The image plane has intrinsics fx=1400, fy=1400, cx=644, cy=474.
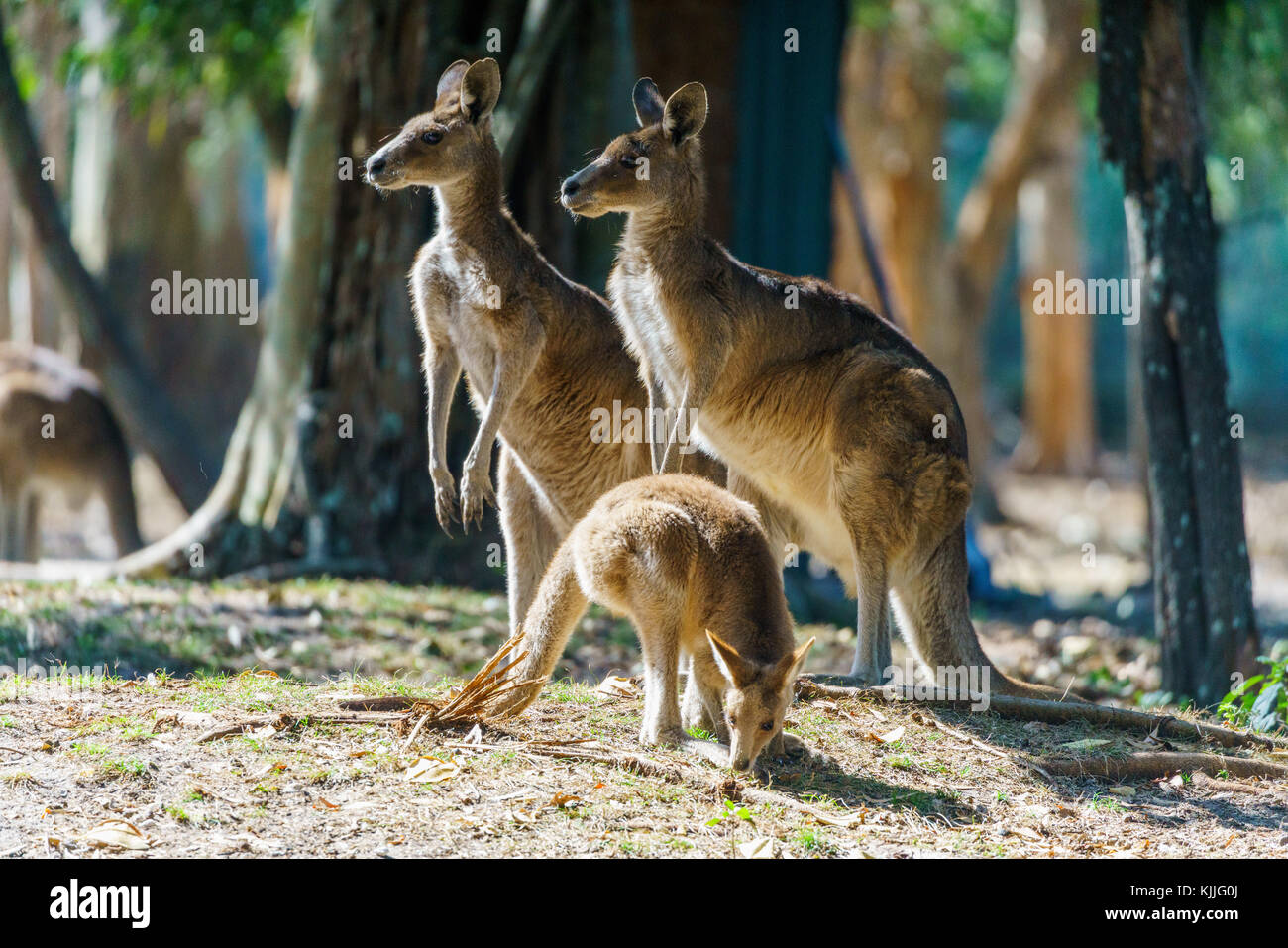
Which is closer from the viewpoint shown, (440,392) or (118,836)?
(118,836)

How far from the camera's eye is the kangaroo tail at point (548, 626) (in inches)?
197

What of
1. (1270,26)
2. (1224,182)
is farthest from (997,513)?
(1270,26)

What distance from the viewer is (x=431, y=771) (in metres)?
4.52

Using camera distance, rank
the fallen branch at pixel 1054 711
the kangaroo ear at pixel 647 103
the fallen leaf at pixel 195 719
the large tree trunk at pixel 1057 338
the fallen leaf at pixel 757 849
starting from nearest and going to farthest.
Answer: the fallen leaf at pixel 757 849 < the fallen leaf at pixel 195 719 < the fallen branch at pixel 1054 711 < the kangaroo ear at pixel 647 103 < the large tree trunk at pixel 1057 338

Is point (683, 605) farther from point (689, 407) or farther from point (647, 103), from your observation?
point (647, 103)

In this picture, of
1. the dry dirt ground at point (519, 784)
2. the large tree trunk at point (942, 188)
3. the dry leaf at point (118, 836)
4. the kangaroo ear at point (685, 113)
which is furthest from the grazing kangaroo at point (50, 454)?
the large tree trunk at point (942, 188)

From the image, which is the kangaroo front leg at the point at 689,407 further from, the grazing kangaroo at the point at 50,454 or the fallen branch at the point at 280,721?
the grazing kangaroo at the point at 50,454

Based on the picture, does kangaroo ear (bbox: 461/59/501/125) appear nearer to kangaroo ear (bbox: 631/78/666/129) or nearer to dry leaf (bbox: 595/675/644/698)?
kangaroo ear (bbox: 631/78/666/129)

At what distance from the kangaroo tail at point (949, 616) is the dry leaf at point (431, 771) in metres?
2.31

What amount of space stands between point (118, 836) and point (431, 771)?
0.99 m

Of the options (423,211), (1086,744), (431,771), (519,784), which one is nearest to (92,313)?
(423,211)

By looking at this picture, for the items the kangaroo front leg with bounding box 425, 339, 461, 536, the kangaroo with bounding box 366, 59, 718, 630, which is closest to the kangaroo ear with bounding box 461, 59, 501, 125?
the kangaroo with bounding box 366, 59, 718, 630

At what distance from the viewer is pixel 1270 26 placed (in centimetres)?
1162

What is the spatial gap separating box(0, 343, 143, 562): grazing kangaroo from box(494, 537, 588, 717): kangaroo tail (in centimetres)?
697
